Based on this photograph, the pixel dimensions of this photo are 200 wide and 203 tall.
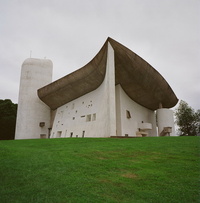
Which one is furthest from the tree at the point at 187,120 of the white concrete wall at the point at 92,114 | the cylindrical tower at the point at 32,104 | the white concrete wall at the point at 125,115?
the cylindrical tower at the point at 32,104

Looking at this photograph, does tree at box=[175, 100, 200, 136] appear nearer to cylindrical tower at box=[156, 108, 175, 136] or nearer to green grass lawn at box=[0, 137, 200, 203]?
cylindrical tower at box=[156, 108, 175, 136]

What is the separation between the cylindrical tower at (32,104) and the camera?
27.3m

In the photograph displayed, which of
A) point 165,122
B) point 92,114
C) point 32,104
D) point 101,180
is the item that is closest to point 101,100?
point 92,114

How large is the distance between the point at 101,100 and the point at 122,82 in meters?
2.98

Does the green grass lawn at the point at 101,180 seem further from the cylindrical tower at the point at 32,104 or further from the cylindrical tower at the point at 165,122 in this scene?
the cylindrical tower at the point at 32,104

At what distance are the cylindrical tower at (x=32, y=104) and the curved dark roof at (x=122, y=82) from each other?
1.85 metres

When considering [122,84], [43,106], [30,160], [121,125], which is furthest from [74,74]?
[30,160]

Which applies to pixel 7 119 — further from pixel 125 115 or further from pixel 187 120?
pixel 187 120

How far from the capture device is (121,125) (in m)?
19.3

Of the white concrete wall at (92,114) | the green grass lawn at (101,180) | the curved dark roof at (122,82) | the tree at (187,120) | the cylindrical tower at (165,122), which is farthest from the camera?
the tree at (187,120)

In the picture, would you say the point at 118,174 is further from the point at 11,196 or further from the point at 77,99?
the point at 77,99

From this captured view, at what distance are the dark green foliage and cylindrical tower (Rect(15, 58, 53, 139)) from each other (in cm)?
500

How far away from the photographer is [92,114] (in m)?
20.8

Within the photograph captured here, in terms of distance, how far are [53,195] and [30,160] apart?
9.28 ft
